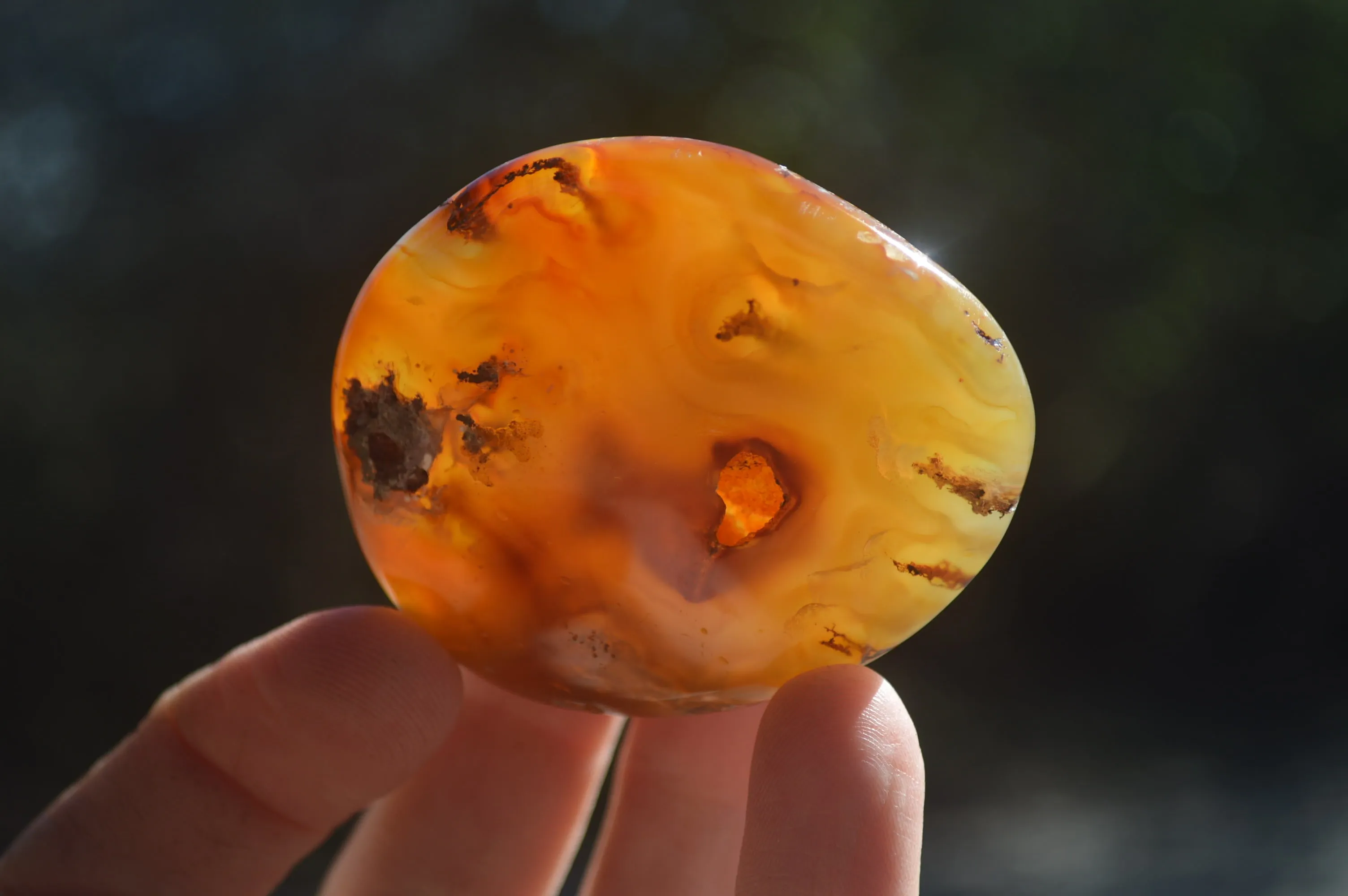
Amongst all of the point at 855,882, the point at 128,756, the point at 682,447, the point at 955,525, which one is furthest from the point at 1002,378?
the point at 128,756

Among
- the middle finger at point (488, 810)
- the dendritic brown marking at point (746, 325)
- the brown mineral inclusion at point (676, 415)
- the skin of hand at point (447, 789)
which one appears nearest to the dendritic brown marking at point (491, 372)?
the brown mineral inclusion at point (676, 415)

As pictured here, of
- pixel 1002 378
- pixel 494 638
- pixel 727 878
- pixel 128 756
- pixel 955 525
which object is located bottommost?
pixel 727 878

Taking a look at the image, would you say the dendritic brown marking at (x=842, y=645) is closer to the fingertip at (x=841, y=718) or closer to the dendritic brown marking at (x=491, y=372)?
the fingertip at (x=841, y=718)

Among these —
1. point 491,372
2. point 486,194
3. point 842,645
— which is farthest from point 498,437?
point 842,645

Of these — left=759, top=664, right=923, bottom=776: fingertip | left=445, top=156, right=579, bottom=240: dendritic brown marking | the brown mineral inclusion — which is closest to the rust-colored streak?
the brown mineral inclusion

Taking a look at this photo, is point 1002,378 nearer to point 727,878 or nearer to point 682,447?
point 682,447

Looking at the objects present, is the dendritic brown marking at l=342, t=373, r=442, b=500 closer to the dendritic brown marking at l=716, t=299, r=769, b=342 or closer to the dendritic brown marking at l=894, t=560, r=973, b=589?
the dendritic brown marking at l=716, t=299, r=769, b=342

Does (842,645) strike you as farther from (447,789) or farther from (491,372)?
(447,789)
